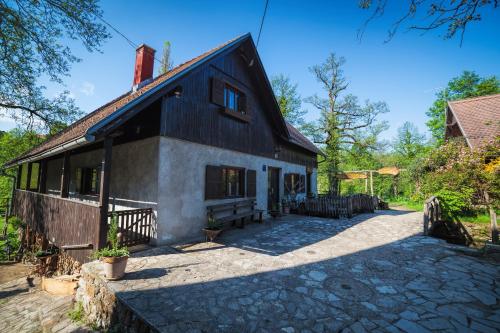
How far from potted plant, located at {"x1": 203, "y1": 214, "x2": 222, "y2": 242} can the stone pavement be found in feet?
11.1

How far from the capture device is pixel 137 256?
208 inches

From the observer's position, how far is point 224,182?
8625mm

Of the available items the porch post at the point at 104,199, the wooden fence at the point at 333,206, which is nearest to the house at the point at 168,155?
the porch post at the point at 104,199

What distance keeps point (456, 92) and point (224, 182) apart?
105 feet

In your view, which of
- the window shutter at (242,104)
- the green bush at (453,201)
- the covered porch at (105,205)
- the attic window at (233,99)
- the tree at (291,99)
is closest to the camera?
the covered porch at (105,205)

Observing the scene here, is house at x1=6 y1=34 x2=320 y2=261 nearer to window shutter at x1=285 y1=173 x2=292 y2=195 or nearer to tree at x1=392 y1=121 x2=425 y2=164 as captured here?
window shutter at x1=285 y1=173 x2=292 y2=195

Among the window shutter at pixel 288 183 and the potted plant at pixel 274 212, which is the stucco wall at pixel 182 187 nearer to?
the potted plant at pixel 274 212

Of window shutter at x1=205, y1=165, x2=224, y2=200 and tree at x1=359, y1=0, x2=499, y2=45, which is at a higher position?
tree at x1=359, y1=0, x2=499, y2=45

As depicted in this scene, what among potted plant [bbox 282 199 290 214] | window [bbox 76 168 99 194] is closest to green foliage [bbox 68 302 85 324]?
window [bbox 76 168 99 194]

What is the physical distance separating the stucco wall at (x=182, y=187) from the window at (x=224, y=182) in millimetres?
198

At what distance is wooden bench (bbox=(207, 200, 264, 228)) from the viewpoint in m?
7.47

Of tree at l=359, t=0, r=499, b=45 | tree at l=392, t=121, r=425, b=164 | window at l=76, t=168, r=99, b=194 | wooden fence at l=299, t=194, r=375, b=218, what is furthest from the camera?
tree at l=392, t=121, r=425, b=164

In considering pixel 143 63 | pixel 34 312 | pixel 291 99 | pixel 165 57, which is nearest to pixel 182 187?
pixel 34 312

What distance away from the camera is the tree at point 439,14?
2.31 m
